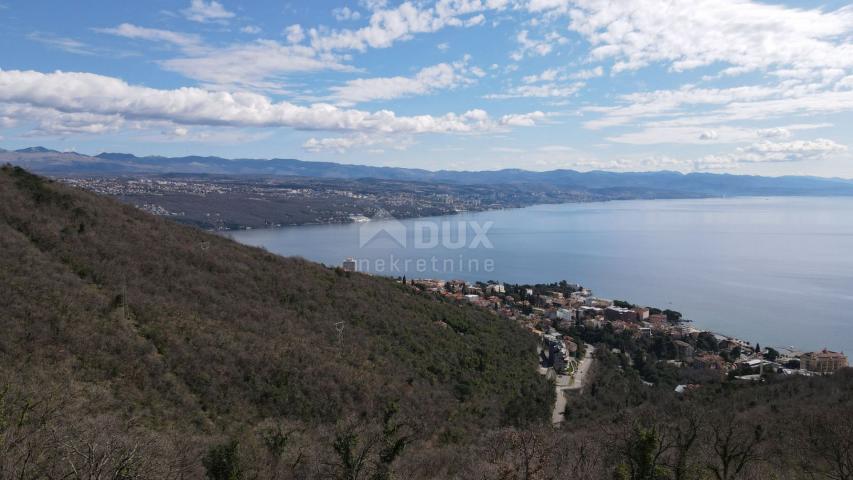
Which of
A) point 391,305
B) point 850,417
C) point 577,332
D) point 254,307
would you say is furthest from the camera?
point 577,332

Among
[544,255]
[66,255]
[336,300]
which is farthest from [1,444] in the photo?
[544,255]

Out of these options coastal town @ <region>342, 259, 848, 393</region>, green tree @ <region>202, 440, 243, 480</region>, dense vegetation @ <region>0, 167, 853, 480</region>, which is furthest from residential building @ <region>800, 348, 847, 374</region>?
green tree @ <region>202, 440, 243, 480</region>

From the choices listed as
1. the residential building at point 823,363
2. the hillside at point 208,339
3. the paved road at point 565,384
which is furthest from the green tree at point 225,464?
the residential building at point 823,363

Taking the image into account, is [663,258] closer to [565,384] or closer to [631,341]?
[631,341]

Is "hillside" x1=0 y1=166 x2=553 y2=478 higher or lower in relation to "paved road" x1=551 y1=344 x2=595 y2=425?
higher

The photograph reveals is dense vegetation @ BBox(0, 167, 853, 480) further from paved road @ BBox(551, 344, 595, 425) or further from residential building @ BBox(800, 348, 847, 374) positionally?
residential building @ BBox(800, 348, 847, 374)

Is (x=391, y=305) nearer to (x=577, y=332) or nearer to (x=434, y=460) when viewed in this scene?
(x=434, y=460)

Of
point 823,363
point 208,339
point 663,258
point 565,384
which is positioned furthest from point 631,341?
point 663,258
